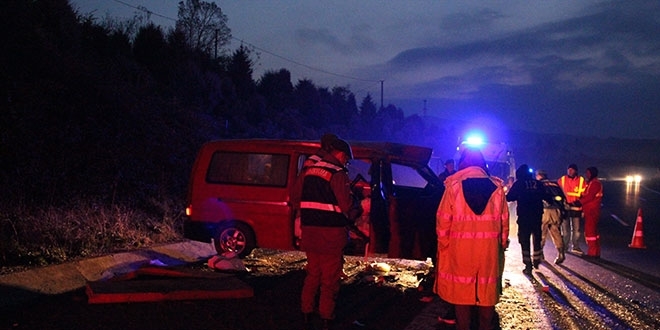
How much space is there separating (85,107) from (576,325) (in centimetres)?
1295

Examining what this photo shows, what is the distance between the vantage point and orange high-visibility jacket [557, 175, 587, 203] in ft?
40.4

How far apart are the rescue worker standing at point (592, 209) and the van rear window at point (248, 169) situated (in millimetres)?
6427

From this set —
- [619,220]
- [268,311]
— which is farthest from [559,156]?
[268,311]

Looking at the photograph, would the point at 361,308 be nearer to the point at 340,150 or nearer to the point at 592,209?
the point at 340,150

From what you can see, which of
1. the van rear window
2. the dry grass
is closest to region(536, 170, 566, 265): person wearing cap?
the van rear window

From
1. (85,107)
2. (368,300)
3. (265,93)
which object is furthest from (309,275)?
(265,93)

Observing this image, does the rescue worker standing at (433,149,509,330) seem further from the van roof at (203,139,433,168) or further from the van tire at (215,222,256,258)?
the van tire at (215,222,256,258)

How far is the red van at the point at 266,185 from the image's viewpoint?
8.81m

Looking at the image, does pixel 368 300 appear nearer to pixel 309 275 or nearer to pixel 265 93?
pixel 309 275

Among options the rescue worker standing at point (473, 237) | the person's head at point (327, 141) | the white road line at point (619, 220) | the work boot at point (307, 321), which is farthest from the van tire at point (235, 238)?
the white road line at point (619, 220)

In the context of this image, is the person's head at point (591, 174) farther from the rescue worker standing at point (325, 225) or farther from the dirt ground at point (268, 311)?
the rescue worker standing at point (325, 225)

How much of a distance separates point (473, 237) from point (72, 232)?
22.6ft

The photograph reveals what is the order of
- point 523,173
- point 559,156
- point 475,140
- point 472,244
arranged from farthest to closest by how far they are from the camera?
point 559,156 < point 475,140 < point 523,173 < point 472,244

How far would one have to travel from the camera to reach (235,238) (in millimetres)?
9477
